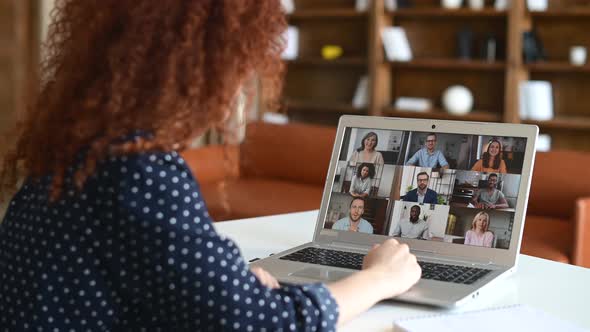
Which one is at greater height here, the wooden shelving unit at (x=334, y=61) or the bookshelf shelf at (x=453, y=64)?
the bookshelf shelf at (x=453, y=64)

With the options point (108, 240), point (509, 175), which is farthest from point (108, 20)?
point (509, 175)

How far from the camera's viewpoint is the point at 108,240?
3.28 ft

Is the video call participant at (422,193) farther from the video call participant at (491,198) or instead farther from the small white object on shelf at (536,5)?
the small white object on shelf at (536,5)

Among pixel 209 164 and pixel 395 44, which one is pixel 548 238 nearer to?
pixel 209 164

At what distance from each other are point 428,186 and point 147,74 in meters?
0.75

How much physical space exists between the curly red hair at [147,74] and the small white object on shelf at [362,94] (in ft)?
14.2

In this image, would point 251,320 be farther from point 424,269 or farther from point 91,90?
point 424,269

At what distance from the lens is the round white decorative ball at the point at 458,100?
4984 mm

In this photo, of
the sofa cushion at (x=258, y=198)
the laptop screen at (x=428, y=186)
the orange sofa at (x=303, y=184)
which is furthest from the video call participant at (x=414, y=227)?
the sofa cushion at (x=258, y=198)

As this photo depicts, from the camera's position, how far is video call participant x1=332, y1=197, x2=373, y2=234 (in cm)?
162

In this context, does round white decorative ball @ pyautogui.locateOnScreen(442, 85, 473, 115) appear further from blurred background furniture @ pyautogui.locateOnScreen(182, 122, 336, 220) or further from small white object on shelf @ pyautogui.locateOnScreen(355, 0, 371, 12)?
blurred background furniture @ pyautogui.locateOnScreen(182, 122, 336, 220)

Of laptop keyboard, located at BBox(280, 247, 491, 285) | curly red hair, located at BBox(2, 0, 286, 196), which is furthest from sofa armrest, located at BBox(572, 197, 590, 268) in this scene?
curly red hair, located at BBox(2, 0, 286, 196)

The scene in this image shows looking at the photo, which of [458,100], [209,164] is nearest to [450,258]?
[209,164]

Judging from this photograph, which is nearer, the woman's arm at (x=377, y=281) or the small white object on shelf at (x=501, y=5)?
the woman's arm at (x=377, y=281)
